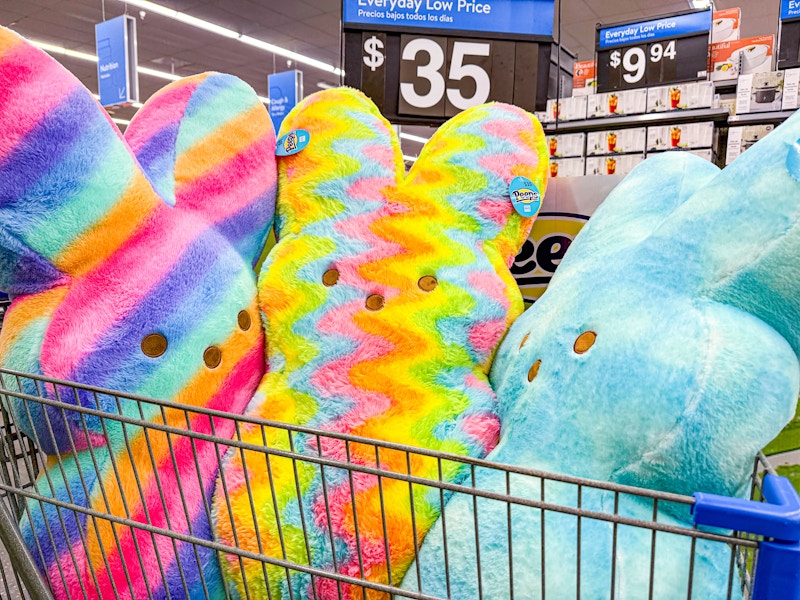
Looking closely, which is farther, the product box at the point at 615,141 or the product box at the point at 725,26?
the product box at the point at 725,26

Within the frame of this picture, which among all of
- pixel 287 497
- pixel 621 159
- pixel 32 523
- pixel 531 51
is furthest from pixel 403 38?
pixel 621 159

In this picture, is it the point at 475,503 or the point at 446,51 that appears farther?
the point at 446,51

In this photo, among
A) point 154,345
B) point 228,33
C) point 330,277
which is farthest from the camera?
point 228,33

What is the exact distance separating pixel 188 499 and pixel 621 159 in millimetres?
2855

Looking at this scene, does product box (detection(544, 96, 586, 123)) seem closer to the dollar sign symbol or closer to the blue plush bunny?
the dollar sign symbol

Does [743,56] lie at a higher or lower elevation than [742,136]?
higher

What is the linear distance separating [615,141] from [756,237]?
2.68 metres

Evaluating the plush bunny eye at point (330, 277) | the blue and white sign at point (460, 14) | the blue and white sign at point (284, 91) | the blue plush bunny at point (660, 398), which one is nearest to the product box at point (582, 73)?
the blue and white sign at point (284, 91)

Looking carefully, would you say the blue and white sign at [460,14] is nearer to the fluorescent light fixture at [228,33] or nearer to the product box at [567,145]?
the product box at [567,145]

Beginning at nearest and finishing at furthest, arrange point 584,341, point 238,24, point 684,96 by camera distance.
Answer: point 584,341 < point 684,96 < point 238,24

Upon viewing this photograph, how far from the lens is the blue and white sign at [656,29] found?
3.05 metres

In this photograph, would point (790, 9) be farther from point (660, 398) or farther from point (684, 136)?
point (660, 398)

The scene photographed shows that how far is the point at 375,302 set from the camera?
2.99 feet

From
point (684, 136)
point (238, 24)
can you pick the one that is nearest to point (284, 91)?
point (238, 24)
